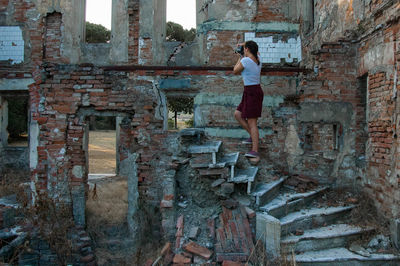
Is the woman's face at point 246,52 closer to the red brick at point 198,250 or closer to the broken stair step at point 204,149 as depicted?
the broken stair step at point 204,149

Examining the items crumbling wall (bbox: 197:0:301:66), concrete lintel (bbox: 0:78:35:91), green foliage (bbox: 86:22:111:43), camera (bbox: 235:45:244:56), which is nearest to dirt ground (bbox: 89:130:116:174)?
concrete lintel (bbox: 0:78:35:91)

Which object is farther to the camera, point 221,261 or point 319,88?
point 319,88

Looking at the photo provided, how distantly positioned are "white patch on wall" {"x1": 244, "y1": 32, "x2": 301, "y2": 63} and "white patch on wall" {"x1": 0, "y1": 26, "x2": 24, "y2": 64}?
25.0 ft

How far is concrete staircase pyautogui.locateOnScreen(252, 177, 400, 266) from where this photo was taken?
3.81 m

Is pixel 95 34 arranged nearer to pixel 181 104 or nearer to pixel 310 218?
pixel 181 104

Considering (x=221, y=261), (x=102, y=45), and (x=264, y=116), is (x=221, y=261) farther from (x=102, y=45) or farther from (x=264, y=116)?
(x=102, y=45)

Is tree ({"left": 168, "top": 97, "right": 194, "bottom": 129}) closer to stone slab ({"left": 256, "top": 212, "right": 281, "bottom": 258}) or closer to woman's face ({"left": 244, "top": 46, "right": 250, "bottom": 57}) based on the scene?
woman's face ({"left": 244, "top": 46, "right": 250, "bottom": 57})

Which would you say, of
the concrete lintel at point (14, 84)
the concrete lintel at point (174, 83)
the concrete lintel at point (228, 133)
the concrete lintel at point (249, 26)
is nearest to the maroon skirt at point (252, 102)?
the concrete lintel at point (174, 83)

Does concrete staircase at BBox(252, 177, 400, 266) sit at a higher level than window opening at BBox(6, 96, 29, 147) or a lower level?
lower

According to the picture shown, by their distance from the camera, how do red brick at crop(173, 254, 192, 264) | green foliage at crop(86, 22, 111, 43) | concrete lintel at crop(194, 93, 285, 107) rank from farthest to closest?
green foliage at crop(86, 22, 111, 43) → concrete lintel at crop(194, 93, 285, 107) → red brick at crop(173, 254, 192, 264)

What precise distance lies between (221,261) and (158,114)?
11.3 feet

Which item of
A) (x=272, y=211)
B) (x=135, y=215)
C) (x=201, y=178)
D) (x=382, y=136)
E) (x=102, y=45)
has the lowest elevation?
(x=135, y=215)

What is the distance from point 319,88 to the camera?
5898mm

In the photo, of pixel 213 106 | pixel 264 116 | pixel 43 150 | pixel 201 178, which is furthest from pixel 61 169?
pixel 264 116
